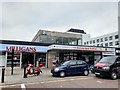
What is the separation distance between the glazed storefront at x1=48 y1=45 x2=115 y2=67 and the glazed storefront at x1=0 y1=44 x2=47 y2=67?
121 centimetres

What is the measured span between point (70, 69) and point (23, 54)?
36.0 ft

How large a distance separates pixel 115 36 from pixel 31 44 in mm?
62410

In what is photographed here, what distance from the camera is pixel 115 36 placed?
77500mm

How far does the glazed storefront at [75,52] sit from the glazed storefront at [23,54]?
121 centimetres

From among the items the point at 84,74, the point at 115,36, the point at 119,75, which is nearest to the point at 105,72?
the point at 119,75

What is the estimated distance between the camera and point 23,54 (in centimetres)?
2339

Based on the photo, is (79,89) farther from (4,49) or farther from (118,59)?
(4,49)

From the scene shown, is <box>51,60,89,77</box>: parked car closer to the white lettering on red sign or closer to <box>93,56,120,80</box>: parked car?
<box>93,56,120,80</box>: parked car

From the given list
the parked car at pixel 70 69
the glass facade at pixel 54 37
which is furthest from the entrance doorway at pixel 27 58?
the parked car at pixel 70 69

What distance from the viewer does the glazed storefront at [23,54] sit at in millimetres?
22252

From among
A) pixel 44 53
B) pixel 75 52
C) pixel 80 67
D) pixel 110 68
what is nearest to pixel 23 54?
Answer: pixel 44 53

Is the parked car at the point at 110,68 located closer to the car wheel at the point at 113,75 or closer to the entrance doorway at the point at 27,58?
the car wheel at the point at 113,75

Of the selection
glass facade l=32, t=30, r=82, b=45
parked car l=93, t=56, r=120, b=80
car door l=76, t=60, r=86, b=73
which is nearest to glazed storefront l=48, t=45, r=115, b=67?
car door l=76, t=60, r=86, b=73

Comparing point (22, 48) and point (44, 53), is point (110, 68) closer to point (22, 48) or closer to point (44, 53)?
point (44, 53)
